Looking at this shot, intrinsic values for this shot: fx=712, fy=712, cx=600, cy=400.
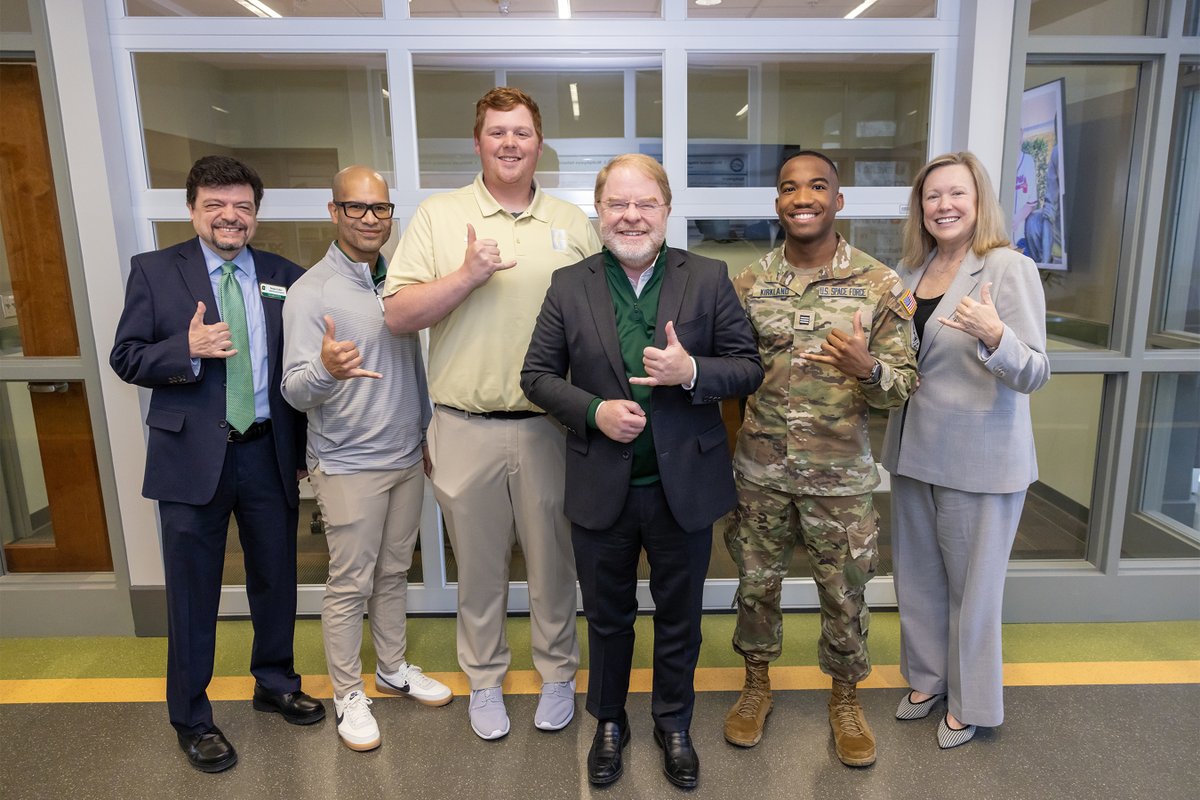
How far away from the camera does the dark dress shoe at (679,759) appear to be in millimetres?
2180

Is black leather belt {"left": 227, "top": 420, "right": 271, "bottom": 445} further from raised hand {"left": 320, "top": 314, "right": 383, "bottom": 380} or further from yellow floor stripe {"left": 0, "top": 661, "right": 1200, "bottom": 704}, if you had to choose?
yellow floor stripe {"left": 0, "top": 661, "right": 1200, "bottom": 704}

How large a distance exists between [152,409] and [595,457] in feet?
4.76

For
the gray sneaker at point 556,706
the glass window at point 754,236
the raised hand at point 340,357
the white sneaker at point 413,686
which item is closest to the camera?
the raised hand at point 340,357

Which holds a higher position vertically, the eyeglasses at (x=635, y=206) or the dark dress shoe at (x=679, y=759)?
the eyeglasses at (x=635, y=206)

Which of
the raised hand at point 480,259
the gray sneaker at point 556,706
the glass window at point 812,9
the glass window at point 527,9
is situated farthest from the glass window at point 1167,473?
the raised hand at point 480,259

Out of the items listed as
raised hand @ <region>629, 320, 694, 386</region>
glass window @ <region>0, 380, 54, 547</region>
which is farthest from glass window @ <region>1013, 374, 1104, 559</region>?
glass window @ <region>0, 380, 54, 547</region>

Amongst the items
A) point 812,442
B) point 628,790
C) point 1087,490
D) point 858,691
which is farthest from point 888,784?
point 1087,490

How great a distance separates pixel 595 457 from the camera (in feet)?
6.77

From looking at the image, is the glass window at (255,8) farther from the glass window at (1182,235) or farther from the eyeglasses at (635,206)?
the glass window at (1182,235)

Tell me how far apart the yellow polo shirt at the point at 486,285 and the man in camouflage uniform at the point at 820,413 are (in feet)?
2.21

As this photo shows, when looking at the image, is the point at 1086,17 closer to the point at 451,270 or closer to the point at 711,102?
the point at 711,102

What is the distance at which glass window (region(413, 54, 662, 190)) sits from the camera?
9.77ft

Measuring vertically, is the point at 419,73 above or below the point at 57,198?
above

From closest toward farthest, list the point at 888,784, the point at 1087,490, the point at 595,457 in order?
the point at 595,457 < the point at 888,784 < the point at 1087,490
